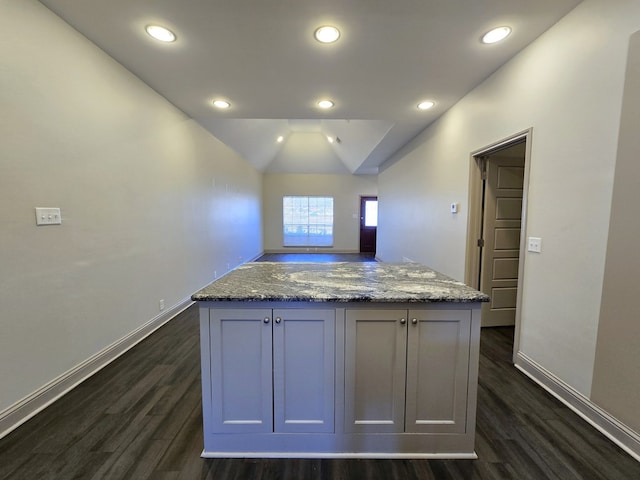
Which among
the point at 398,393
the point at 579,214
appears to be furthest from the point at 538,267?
the point at 398,393

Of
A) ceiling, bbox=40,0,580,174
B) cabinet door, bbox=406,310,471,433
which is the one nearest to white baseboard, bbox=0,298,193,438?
cabinet door, bbox=406,310,471,433

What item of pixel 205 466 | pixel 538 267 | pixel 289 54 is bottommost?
pixel 205 466

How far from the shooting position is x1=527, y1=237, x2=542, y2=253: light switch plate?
2127mm

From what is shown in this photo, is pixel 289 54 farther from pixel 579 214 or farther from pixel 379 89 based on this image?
pixel 579 214

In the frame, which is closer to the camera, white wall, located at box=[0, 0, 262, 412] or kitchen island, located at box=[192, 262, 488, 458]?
kitchen island, located at box=[192, 262, 488, 458]

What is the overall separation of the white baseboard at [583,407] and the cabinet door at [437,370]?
0.93 m

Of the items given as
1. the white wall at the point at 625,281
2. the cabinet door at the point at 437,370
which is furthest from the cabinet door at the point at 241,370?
the white wall at the point at 625,281

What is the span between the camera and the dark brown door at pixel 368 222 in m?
9.51

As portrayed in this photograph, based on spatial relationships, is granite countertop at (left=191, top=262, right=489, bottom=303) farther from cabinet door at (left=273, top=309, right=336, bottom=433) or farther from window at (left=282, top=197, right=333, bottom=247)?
window at (left=282, top=197, right=333, bottom=247)

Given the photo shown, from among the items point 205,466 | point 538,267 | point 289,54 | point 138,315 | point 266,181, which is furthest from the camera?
point 266,181

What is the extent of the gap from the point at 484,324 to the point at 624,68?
256cm

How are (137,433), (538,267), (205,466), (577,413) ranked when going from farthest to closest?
(538,267) < (577,413) < (137,433) < (205,466)

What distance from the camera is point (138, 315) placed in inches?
108

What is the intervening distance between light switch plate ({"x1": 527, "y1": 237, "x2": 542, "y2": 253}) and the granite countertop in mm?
991
